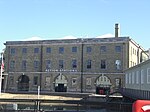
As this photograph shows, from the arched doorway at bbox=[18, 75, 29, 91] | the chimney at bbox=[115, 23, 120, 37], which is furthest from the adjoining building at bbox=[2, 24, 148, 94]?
the chimney at bbox=[115, 23, 120, 37]


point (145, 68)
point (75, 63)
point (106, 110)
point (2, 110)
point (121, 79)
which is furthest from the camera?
point (75, 63)

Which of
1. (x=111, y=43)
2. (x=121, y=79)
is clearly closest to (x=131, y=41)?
(x=111, y=43)

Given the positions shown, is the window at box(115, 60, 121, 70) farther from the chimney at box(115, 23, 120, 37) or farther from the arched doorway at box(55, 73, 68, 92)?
the arched doorway at box(55, 73, 68, 92)

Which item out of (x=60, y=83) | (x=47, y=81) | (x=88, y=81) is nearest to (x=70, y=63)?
(x=60, y=83)

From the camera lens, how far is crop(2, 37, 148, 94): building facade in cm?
6275

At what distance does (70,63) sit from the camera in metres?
66.6

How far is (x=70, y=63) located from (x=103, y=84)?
29.7 ft

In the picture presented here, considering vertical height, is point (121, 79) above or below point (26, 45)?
below

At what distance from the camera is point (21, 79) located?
229ft

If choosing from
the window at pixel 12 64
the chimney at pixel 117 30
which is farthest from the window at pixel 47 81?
the chimney at pixel 117 30

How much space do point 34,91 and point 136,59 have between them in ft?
82.0

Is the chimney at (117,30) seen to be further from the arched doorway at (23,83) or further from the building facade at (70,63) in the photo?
the arched doorway at (23,83)

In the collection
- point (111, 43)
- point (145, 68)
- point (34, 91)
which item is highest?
point (111, 43)

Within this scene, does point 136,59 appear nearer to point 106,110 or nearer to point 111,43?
point 111,43
